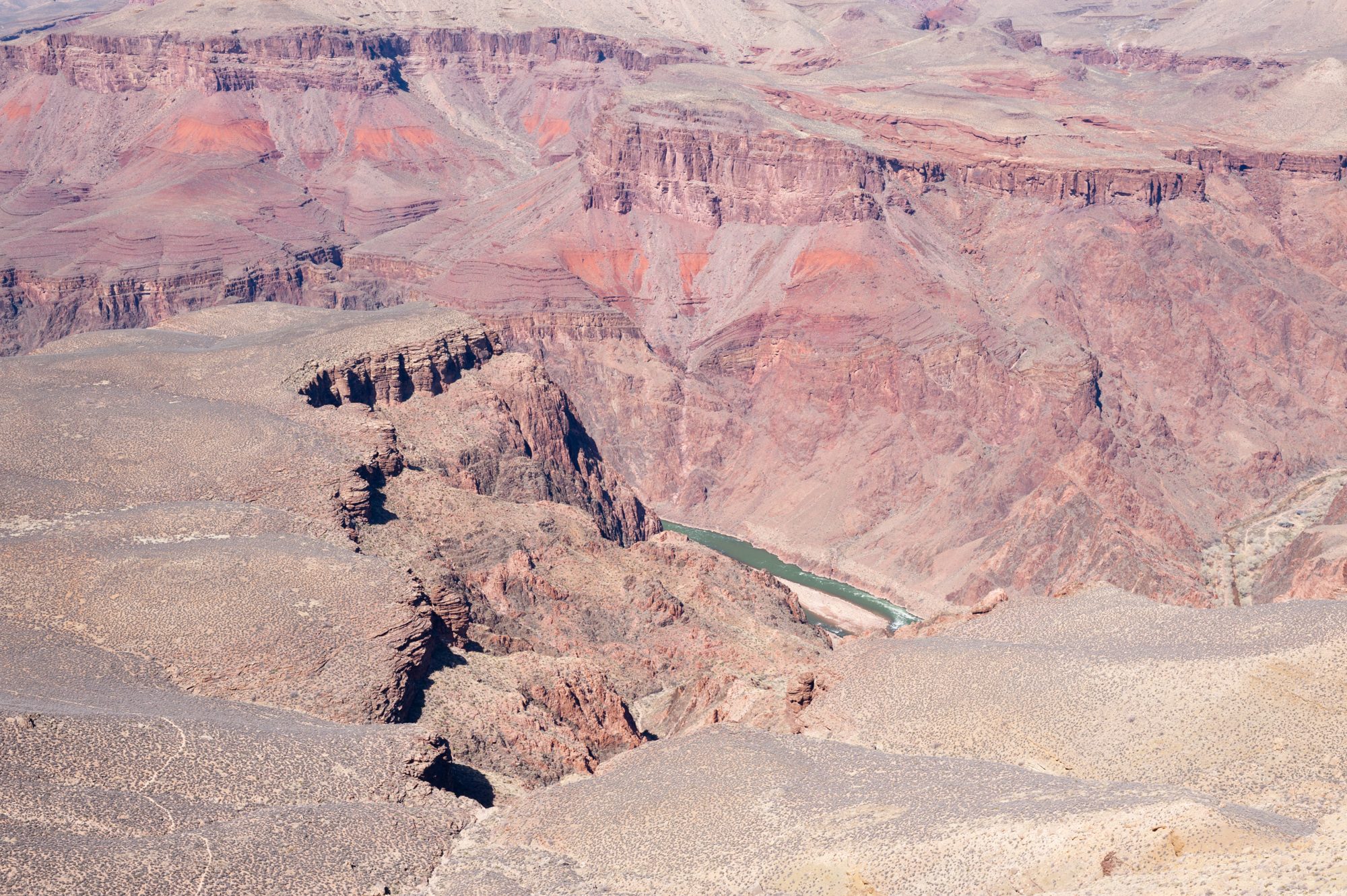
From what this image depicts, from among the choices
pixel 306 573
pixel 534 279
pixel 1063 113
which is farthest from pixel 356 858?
Answer: pixel 1063 113

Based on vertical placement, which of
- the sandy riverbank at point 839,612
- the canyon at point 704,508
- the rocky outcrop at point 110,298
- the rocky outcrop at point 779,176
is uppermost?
the rocky outcrop at point 779,176

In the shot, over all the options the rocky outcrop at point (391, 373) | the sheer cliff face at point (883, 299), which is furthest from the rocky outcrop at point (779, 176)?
the rocky outcrop at point (391, 373)

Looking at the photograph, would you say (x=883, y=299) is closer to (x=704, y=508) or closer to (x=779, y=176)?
(x=779, y=176)

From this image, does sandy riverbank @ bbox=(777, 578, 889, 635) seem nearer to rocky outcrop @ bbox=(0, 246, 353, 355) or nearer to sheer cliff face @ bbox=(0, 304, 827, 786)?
sheer cliff face @ bbox=(0, 304, 827, 786)

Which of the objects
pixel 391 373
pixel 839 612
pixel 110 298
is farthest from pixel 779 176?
pixel 110 298

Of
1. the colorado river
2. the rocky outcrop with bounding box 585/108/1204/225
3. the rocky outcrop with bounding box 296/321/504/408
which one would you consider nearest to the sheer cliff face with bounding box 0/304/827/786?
the rocky outcrop with bounding box 296/321/504/408

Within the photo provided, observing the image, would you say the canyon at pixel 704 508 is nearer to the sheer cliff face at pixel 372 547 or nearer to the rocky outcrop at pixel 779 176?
the sheer cliff face at pixel 372 547

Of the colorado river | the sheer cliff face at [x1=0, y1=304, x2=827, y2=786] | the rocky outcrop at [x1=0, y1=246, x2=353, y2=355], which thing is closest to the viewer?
the sheer cliff face at [x1=0, y1=304, x2=827, y2=786]
